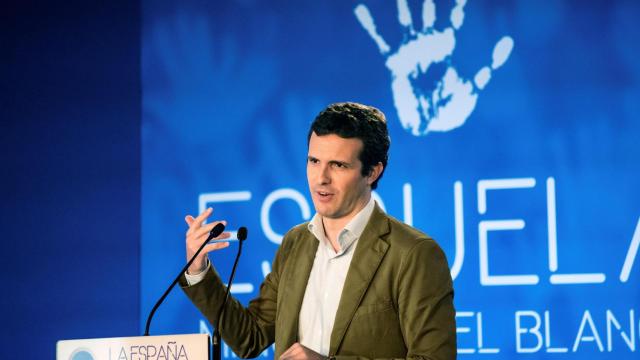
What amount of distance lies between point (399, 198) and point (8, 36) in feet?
8.12

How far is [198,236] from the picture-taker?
245 centimetres

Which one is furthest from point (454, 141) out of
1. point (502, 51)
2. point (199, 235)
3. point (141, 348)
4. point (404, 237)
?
point (141, 348)

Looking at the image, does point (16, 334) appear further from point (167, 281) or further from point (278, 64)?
point (278, 64)

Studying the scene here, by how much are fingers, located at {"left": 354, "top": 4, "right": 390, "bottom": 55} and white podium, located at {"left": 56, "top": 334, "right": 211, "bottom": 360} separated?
7.83ft

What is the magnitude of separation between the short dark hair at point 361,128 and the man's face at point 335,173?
0.02 m

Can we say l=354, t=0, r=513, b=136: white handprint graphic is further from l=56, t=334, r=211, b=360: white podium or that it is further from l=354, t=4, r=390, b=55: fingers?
l=56, t=334, r=211, b=360: white podium

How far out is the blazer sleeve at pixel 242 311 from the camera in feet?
8.38

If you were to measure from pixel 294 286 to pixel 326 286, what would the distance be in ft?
0.33

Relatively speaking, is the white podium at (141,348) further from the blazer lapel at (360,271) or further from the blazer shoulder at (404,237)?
the blazer shoulder at (404,237)

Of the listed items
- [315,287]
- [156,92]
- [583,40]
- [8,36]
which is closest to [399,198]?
[583,40]

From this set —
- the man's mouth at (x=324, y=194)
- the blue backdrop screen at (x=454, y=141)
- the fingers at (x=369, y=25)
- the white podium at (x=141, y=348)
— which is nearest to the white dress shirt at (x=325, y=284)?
the man's mouth at (x=324, y=194)

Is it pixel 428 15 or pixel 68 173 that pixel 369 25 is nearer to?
pixel 428 15

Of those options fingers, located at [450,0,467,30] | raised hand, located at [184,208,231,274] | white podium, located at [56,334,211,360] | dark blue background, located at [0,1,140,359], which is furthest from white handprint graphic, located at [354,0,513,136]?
white podium, located at [56,334,211,360]

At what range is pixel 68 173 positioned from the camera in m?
4.91
